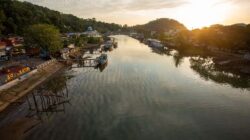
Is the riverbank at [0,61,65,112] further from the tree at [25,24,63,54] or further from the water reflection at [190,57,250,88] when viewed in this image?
the water reflection at [190,57,250,88]

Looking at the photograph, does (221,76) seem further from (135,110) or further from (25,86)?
(25,86)

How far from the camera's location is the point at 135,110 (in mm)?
40062

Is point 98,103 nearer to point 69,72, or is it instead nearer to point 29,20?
point 69,72

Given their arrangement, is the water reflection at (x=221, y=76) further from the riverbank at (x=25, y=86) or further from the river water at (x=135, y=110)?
the riverbank at (x=25, y=86)

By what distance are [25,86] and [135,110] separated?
3046 cm

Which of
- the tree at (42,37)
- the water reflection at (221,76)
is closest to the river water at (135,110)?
the water reflection at (221,76)

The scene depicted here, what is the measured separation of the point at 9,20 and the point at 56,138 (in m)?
137

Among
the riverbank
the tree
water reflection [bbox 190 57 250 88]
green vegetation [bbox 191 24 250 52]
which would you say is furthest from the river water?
green vegetation [bbox 191 24 250 52]

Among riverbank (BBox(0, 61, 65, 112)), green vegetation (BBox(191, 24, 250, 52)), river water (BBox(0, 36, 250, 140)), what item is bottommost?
river water (BBox(0, 36, 250, 140))

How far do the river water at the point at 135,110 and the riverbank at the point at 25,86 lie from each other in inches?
83.5

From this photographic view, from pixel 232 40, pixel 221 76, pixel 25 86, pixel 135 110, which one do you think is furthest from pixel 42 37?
pixel 232 40

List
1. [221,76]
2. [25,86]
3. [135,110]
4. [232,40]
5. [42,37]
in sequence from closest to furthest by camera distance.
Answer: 1. [135,110]
2. [25,86]
3. [221,76]
4. [42,37]
5. [232,40]

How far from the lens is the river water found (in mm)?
32469

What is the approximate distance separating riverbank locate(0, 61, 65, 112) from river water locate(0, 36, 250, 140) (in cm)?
212
